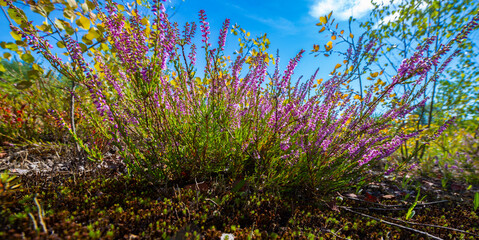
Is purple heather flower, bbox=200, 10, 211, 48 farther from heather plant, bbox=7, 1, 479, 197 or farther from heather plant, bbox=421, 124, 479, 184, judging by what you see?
heather plant, bbox=421, 124, 479, 184

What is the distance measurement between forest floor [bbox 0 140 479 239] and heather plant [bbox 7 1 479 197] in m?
0.20

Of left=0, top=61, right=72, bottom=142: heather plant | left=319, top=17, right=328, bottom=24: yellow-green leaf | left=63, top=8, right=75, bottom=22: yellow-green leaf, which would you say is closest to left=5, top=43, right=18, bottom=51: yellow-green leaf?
left=63, top=8, right=75, bottom=22: yellow-green leaf

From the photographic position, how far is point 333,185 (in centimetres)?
207

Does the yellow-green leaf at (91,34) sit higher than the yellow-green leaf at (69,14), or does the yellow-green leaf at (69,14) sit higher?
the yellow-green leaf at (69,14)

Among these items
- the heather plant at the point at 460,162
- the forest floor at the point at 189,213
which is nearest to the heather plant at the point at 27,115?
the forest floor at the point at 189,213

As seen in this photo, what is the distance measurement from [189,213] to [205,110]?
3.02ft

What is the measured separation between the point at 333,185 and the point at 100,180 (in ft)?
7.71

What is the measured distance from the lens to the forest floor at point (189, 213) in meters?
1.22

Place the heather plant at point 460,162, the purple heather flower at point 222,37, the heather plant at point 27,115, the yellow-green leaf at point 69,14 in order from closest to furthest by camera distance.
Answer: the yellow-green leaf at point 69,14 → the purple heather flower at point 222,37 → the heather plant at point 27,115 → the heather plant at point 460,162

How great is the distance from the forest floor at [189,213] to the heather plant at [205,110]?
0.20 m

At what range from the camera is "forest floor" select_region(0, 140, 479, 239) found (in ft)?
4.00

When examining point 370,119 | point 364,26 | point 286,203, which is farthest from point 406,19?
point 286,203

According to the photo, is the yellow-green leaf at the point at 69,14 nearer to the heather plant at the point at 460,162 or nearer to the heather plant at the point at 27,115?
the heather plant at the point at 27,115

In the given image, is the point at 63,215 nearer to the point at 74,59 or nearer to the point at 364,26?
the point at 74,59
